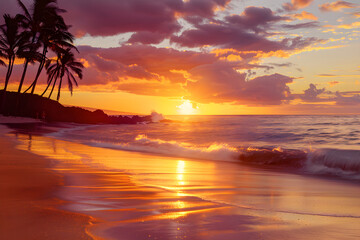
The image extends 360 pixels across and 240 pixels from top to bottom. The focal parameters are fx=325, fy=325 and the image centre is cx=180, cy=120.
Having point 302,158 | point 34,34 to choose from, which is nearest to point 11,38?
point 34,34

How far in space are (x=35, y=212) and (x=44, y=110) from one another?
170 feet

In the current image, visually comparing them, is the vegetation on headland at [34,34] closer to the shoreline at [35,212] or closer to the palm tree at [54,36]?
the palm tree at [54,36]

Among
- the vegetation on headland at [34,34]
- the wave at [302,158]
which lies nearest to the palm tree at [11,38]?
the vegetation on headland at [34,34]

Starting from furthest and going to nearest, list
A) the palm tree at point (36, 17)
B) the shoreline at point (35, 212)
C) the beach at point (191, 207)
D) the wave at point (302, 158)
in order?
the palm tree at point (36, 17) < the wave at point (302, 158) < the beach at point (191, 207) < the shoreline at point (35, 212)

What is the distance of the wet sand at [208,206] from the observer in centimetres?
363

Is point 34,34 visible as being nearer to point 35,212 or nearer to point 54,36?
point 54,36

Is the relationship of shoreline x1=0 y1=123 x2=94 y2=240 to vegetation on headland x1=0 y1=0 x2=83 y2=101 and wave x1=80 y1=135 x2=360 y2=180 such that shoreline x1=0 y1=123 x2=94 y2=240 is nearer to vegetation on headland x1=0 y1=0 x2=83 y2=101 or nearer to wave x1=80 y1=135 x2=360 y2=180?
wave x1=80 y1=135 x2=360 y2=180

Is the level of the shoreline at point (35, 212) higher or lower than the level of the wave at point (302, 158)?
lower

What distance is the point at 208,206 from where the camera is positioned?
4832 millimetres

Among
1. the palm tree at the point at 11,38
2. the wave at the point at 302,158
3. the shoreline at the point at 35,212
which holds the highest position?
the palm tree at the point at 11,38

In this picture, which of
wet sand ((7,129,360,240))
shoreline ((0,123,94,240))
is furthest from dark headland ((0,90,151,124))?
wet sand ((7,129,360,240))

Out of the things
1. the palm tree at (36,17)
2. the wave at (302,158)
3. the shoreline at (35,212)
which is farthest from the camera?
the palm tree at (36,17)

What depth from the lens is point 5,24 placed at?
1654 inches

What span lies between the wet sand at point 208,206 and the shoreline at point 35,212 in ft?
0.57
